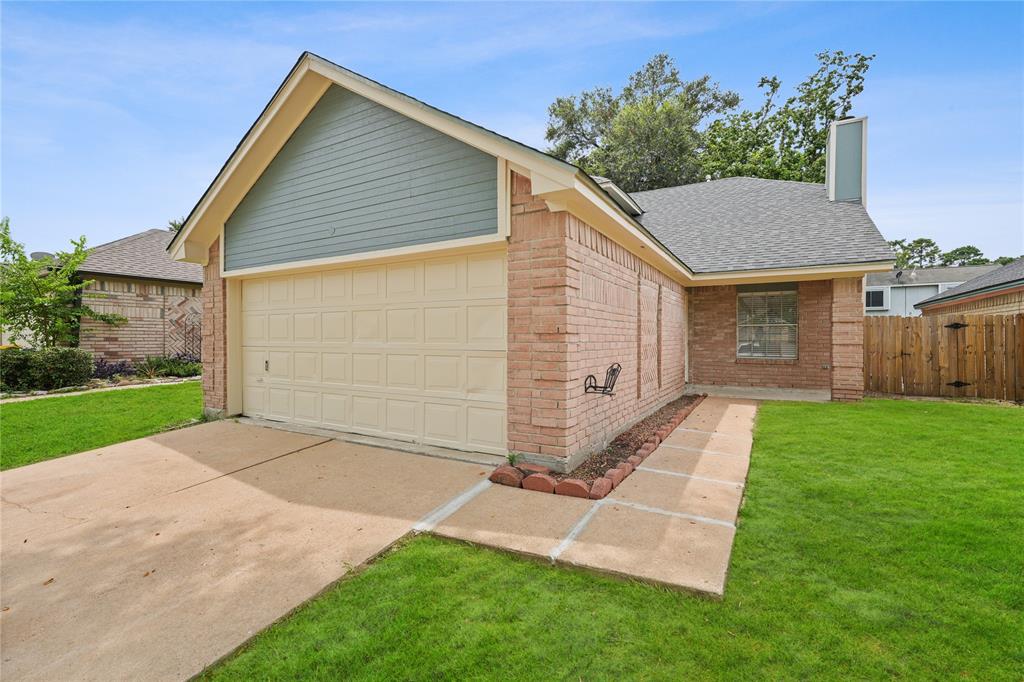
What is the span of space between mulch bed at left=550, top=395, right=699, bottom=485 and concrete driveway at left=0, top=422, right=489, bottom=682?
46.0 inches

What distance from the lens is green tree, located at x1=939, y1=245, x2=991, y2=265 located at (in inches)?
2301

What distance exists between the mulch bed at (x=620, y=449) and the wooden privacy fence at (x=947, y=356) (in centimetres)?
599

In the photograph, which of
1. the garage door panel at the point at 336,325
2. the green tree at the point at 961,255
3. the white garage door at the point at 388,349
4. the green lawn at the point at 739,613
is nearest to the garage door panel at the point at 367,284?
the white garage door at the point at 388,349

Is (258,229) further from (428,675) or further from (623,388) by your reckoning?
(428,675)

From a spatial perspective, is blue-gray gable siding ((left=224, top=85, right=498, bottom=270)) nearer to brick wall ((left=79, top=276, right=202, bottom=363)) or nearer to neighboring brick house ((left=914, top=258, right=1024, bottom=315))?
brick wall ((left=79, top=276, right=202, bottom=363))

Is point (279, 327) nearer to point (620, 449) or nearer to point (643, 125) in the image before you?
point (620, 449)

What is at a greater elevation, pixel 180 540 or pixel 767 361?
pixel 767 361

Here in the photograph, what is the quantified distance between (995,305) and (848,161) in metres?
7.21

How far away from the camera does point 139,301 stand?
14.8 m

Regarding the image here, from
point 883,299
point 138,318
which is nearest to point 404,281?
point 138,318

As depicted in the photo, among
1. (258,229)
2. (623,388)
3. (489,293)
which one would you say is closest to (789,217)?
(623,388)

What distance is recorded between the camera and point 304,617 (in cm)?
247

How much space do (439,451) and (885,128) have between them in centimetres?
1752

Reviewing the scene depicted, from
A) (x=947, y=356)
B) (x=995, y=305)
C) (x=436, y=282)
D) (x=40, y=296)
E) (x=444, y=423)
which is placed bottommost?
(x=444, y=423)
